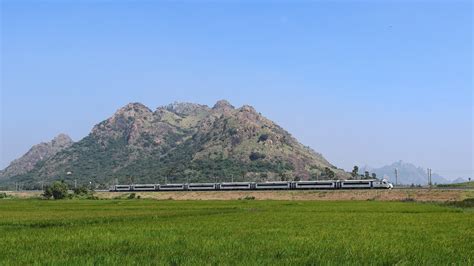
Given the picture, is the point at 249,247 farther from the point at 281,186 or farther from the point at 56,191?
the point at 56,191

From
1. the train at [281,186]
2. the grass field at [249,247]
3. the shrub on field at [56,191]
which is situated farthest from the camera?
the shrub on field at [56,191]

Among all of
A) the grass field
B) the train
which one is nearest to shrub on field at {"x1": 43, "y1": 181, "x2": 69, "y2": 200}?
the train

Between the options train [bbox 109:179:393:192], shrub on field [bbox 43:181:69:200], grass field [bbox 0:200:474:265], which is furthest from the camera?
shrub on field [bbox 43:181:69:200]

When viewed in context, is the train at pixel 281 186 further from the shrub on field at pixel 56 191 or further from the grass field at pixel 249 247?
the grass field at pixel 249 247

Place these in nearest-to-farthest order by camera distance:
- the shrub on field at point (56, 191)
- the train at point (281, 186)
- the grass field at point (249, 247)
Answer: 1. the grass field at point (249, 247)
2. the train at point (281, 186)
3. the shrub on field at point (56, 191)

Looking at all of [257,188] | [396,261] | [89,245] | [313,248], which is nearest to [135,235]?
[89,245]

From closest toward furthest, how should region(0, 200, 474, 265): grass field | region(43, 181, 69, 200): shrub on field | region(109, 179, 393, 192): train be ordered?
region(0, 200, 474, 265): grass field → region(109, 179, 393, 192): train → region(43, 181, 69, 200): shrub on field

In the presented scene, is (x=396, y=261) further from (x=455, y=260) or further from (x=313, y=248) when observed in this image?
(x=313, y=248)

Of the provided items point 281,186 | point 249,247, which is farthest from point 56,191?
point 249,247

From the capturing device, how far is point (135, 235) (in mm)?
29047

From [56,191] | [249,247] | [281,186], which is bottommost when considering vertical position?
[56,191]

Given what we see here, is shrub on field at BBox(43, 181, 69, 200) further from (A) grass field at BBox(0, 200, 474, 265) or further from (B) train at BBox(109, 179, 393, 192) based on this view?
(A) grass field at BBox(0, 200, 474, 265)

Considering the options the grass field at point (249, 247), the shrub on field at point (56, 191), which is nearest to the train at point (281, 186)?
the shrub on field at point (56, 191)

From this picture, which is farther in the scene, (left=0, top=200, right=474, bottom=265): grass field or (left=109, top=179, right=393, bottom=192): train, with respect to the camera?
(left=109, top=179, right=393, bottom=192): train
